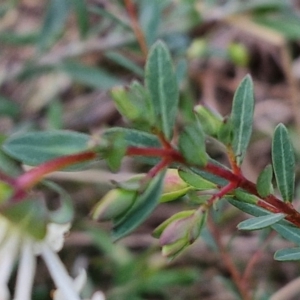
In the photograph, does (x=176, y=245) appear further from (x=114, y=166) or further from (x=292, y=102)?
(x=292, y=102)

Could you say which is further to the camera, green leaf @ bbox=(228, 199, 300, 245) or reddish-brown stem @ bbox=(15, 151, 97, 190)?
green leaf @ bbox=(228, 199, 300, 245)

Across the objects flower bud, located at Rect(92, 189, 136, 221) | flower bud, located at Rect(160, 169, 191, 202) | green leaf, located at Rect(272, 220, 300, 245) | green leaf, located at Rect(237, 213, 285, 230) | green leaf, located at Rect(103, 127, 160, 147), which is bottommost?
green leaf, located at Rect(272, 220, 300, 245)

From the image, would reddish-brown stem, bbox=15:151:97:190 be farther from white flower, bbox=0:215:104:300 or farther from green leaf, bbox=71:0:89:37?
green leaf, bbox=71:0:89:37

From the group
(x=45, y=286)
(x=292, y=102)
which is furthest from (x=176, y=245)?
(x=292, y=102)

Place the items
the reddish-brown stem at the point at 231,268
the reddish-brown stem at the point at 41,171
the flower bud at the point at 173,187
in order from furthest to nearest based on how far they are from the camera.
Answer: the reddish-brown stem at the point at 231,268 < the flower bud at the point at 173,187 < the reddish-brown stem at the point at 41,171

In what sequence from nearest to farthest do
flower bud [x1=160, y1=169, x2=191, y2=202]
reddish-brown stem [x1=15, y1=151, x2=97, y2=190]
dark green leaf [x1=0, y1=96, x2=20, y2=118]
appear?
reddish-brown stem [x1=15, y1=151, x2=97, y2=190] → flower bud [x1=160, y1=169, x2=191, y2=202] → dark green leaf [x1=0, y1=96, x2=20, y2=118]

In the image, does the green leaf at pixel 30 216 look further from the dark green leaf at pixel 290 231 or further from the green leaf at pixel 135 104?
the dark green leaf at pixel 290 231

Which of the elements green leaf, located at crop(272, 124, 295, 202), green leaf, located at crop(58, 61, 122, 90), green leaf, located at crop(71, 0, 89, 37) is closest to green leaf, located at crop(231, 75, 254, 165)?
green leaf, located at crop(272, 124, 295, 202)

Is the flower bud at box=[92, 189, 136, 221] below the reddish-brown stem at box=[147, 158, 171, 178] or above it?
below

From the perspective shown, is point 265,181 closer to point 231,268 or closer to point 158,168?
point 158,168

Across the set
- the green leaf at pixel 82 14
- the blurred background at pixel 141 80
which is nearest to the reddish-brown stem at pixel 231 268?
the blurred background at pixel 141 80
